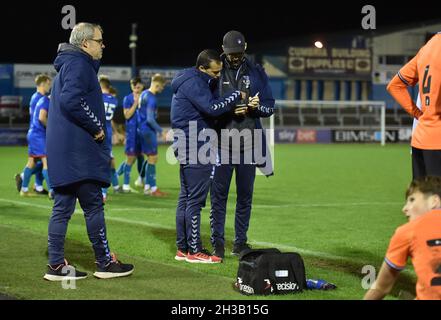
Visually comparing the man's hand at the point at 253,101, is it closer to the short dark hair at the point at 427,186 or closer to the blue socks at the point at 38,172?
the short dark hair at the point at 427,186

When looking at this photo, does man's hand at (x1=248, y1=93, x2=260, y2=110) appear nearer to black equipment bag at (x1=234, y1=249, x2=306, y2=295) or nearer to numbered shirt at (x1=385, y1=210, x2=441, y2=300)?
black equipment bag at (x1=234, y1=249, x2=306, y2=295)

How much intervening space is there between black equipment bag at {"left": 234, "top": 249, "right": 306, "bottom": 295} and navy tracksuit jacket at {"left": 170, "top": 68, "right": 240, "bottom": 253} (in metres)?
1.52

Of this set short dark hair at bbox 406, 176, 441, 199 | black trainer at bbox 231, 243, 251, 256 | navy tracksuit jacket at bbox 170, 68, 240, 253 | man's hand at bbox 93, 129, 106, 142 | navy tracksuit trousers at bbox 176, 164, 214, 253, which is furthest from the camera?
black trainer at bbox 231, 243, 251, 256

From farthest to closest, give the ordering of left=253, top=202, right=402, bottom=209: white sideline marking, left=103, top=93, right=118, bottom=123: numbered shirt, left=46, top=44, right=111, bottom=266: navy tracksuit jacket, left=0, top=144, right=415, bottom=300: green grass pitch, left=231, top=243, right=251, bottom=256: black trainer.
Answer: left=103, top=93, right=118, bottom=123: numbered shirt, left=253, top=202, right=402, bottom=209: white sideline marking, left=231, top=243, right=251, bottom=256: black trainer, left=46, top=44, right=111, bottom=266: navy tracksuit jacket, left=0, top=144, right=415, bottom=300: green grass pitch

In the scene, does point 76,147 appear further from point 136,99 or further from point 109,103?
point 136,99

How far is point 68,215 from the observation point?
736 centimetres

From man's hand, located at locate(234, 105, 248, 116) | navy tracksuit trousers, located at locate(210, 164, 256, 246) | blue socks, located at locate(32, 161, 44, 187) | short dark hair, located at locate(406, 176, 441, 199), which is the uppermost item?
man's hand, located at locate(234, 105, 248, 116)

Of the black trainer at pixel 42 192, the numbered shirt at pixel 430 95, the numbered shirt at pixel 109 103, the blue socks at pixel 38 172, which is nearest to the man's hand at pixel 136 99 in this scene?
the numbered shirt at pixel 109 103

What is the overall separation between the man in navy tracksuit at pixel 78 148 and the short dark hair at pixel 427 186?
3.10 meters

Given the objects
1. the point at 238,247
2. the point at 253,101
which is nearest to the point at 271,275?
the point at 238,247

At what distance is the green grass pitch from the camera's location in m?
6.82

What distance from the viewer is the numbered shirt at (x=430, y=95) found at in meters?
6.41

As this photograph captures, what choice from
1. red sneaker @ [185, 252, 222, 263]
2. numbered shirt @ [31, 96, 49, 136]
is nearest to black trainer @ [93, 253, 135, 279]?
red sneaker @ [185, 252, 222, 263]

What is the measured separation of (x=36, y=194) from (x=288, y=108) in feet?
125
